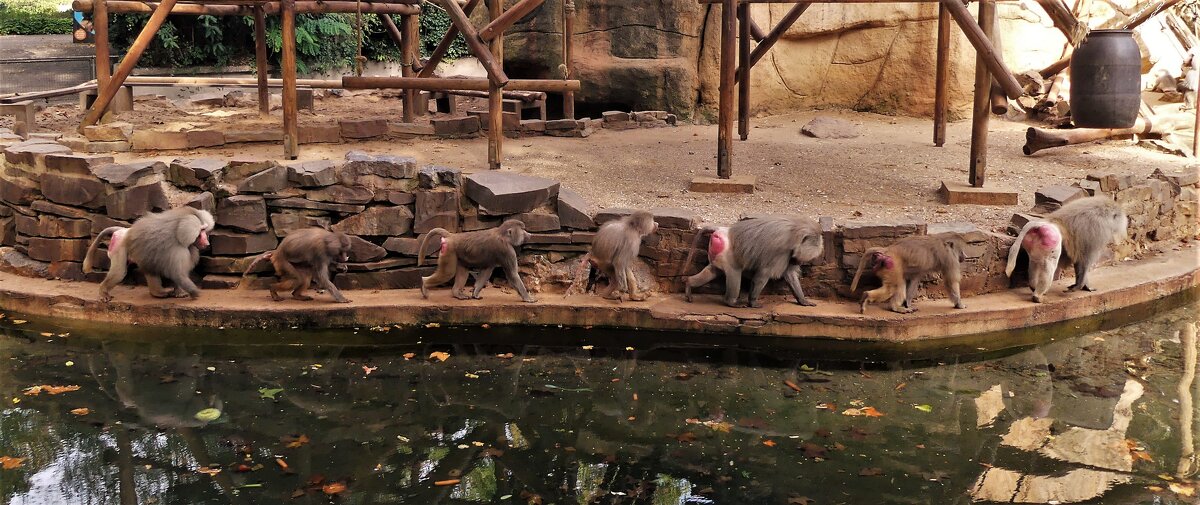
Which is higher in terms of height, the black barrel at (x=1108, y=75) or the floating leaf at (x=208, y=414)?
the black barrel at (x=1108, y=75)

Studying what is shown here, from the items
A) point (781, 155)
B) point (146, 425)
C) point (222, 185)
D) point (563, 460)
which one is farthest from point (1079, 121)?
point (146, 425)

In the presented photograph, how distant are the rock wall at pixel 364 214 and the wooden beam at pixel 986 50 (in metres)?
0.88

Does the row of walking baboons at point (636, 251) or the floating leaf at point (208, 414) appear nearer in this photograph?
the floating leaf at point (208, 414)

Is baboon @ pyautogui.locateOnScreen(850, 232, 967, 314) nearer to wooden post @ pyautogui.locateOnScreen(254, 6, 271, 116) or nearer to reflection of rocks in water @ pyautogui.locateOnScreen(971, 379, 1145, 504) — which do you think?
reflection of rocks in water @ pyautogui.locateOnScreen(971, 379, 1145, 504)

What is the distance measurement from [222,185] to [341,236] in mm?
1142

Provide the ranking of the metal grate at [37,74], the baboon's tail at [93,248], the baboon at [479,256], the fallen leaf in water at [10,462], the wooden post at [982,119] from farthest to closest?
the metal grate at [37,74] → the wooden post at [982,119] → the baboon's tail at [93,248] → the baboon at [479,256] → the fallen leaf in water at [10,462]

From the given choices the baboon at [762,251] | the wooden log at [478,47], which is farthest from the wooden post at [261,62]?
the baboon at [762,251]

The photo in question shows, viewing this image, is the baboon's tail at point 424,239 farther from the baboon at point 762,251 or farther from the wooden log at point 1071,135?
the wooden log at point 1071,135

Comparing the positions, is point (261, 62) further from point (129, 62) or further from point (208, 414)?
point (208, 414)

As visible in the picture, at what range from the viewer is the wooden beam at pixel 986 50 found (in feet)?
26.9

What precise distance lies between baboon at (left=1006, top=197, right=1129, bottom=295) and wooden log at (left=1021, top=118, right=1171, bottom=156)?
8.49 feet

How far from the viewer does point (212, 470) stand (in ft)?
17.1

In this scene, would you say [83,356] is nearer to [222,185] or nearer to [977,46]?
[222,185]

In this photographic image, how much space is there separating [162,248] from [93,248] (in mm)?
808
